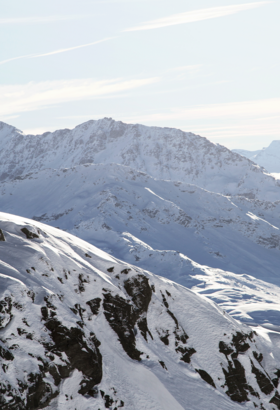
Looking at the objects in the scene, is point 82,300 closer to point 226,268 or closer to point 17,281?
point 17,281

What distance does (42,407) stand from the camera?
23500 millimetres

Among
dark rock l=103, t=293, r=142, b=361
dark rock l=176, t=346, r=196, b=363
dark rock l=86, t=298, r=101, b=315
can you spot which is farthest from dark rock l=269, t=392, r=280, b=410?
dark rock l=86, t=298, r=101, b=315

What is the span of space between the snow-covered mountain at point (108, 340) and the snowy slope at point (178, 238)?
76.8 m

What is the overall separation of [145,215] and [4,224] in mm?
151255

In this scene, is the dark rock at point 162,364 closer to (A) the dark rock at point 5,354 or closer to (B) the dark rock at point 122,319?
(B) the dark rock at point 122,319

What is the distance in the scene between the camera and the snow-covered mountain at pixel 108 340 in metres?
24.2

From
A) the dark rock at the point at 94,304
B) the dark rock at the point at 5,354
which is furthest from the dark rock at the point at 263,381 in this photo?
the dark rock at the point at 5,354

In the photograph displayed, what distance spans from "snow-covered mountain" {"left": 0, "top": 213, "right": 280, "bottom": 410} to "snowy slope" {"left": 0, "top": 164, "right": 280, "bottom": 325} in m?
76.8

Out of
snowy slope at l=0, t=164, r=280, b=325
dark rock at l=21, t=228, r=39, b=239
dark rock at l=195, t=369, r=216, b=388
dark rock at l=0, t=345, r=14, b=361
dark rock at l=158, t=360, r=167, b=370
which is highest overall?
dark rock at l=21, t=228, r=39, b=239

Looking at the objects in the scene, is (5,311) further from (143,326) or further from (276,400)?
(276,400)

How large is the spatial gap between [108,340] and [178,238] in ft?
476

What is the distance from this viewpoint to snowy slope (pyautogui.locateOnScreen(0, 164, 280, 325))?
133 meters

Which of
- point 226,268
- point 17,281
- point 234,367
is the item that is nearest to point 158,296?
point 234,367

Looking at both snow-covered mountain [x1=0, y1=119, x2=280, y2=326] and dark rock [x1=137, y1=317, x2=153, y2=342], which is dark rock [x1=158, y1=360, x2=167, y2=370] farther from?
snow-covered mountain [x1=0, y1=119, x2=280, y2=326]
